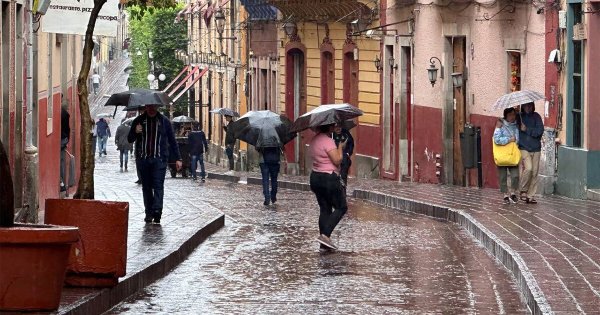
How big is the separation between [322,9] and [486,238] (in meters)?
23.6

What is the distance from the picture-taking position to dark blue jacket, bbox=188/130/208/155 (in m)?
42.7

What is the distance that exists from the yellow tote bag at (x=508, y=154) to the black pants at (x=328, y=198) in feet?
17.9

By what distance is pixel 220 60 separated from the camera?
6081cm

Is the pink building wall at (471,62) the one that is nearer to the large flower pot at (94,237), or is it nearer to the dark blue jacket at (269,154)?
the dark blue jacket at (269,154)

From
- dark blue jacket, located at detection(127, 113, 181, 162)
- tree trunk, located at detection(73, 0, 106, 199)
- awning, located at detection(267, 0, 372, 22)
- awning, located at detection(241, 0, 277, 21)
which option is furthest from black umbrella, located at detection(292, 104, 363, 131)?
awning, located at detection(241, 0, 277, 21)

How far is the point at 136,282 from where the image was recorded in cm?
1355

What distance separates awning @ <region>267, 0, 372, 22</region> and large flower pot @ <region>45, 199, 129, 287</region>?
25799mm

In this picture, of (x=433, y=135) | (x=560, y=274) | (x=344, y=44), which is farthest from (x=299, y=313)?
(x=344, y=44)

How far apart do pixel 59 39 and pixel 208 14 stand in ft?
112

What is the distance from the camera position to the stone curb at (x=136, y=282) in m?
11.6

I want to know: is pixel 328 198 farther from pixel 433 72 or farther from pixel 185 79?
pixel 185 79

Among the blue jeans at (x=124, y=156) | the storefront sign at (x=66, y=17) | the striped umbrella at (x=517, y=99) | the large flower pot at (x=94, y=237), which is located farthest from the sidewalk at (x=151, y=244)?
the blue jeans at (x=124, y=156)

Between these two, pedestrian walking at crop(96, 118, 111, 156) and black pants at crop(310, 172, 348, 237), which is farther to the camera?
pedestrian walking at crop(96, 118, 111, 156)

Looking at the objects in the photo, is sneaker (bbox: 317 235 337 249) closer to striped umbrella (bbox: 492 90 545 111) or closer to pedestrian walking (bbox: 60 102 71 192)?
striped umbrella (bbox: 492 90 545 111)
